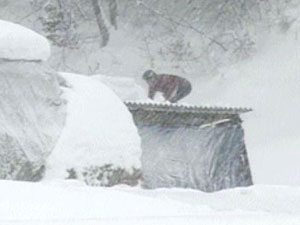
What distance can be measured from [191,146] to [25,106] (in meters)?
4.77

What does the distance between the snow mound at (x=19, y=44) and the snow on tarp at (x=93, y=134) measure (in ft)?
1.83

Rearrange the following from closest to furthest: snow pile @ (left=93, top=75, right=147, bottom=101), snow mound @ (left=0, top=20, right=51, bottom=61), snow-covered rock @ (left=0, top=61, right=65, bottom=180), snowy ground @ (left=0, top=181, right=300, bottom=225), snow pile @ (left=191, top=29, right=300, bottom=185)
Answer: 1. snowy ground @ (left=0, top=181, right=300, bottom=225)
2. snow-covered rock @ (left=0, top=61, right=65, bottom=180)
3. snow mound @ (left=0, top=20, right=51, bottom=61)
4. snow pile @ (left=93, top=75, right=147, bottom=101)
5. snow pile @ (left=191, top=29, right=300, bottom=185)

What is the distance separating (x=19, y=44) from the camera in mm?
7664

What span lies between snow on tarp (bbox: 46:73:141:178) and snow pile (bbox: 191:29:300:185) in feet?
21.4

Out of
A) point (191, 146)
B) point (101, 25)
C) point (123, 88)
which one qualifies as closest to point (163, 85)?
point (123, 88)

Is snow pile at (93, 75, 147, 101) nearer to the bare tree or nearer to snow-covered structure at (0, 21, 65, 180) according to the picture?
snow-covered structure at (0, 21, 65, 180)

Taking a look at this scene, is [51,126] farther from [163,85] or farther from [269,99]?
[269,99]

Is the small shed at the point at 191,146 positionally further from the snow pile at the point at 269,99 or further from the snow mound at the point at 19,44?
the snow mound at the point at 19,44

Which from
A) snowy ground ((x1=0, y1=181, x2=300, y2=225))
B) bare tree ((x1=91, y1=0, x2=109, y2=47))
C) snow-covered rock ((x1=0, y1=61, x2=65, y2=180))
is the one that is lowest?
bare tree ((x1=91, y1=0, x2=109, y2=47))

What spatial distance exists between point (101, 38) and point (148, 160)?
1042 centimetres

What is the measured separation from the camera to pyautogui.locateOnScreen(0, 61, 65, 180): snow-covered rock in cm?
732

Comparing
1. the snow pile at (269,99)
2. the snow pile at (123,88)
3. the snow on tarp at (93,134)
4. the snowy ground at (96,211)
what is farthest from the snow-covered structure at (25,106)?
the snow pile at (269,99)

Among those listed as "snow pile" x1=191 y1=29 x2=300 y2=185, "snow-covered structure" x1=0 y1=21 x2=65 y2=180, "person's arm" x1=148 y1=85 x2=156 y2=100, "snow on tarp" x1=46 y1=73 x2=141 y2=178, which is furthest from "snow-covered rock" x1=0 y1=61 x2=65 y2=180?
"snow pile" x1=191 y1=29 x2=300 y2=185

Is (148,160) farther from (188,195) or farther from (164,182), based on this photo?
(188,195)
